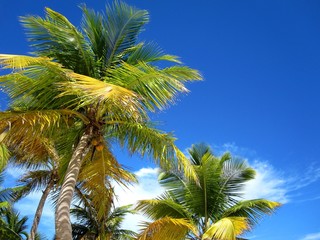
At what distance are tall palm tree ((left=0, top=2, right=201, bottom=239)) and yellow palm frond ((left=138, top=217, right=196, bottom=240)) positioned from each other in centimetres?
266

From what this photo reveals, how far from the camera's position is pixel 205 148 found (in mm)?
15664

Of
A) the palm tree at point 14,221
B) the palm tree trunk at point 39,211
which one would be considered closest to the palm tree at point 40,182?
the palm tree trunk at point 39,211

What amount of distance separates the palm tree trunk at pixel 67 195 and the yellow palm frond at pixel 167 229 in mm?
3756

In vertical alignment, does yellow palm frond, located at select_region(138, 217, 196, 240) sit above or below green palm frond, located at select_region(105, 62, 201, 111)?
below

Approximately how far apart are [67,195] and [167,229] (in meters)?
4.87

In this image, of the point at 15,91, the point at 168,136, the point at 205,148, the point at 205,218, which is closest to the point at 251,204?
the point at 205,218

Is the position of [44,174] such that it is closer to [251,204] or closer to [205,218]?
[205,218]

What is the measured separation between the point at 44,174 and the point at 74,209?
29.4ft

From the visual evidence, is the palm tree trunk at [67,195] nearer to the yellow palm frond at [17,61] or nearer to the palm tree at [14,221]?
the yellow palm frond at [17,61]

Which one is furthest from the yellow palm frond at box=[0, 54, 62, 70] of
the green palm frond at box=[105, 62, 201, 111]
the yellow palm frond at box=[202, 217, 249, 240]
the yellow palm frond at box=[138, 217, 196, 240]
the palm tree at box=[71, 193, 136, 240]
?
the palm tree at box=[71, 193, 136, 240]

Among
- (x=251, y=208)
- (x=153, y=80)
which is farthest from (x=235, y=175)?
(x=153, y=80)

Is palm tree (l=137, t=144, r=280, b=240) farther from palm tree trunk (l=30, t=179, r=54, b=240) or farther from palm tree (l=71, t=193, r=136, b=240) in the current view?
palm tree (l=71, t=193, r=136, b=240)

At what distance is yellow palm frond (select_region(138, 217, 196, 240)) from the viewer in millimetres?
11203

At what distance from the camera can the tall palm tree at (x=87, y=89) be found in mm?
7703
